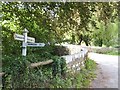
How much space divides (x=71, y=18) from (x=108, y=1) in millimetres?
756

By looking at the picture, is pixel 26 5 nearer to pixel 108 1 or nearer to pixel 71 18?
pixel 71 18

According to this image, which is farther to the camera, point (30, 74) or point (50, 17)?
point (50, 17)

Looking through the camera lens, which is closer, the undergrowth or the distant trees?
the undergrowth

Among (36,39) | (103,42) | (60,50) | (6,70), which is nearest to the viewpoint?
(6,70)

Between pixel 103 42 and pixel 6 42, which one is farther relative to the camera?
pixel 103 42

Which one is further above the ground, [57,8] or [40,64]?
[57,8]

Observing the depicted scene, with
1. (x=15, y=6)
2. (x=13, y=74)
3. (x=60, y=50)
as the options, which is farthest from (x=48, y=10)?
(x=60, y=50)

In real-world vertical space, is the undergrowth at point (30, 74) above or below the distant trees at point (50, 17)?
below

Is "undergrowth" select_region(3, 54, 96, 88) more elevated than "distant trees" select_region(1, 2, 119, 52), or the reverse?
"distant trees" select_region(1, 2, 119, 52)

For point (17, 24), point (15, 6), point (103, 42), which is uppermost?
point (15, 6)

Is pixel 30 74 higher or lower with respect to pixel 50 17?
lower

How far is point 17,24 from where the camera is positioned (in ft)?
16.6

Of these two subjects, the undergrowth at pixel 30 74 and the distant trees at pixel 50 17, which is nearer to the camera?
the undergrowth at pixel 30 74

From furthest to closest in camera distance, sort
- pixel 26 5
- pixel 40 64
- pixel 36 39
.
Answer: pixel 36 39 → pixel 26 5 → pixel 40 64
